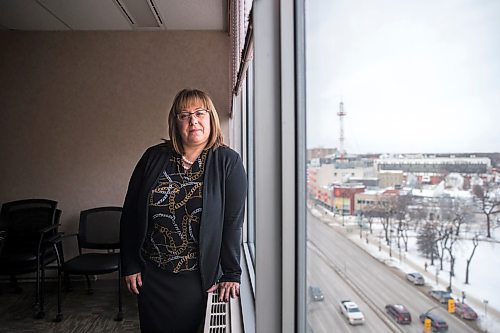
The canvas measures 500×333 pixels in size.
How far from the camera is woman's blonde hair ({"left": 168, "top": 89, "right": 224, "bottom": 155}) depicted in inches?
61.7

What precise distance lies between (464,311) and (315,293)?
60cm

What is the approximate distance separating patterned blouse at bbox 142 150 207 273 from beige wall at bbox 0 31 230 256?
249 centimetres

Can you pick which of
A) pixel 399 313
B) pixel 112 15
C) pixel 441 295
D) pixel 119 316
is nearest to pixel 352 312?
pixel 399 313

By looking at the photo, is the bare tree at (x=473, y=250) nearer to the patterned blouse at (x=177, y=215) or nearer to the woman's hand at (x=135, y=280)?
the patterned blouse at (x=177, y=215)

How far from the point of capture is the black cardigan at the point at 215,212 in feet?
4.84

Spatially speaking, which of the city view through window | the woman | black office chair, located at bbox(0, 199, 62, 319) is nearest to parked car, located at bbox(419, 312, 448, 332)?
the city view through window

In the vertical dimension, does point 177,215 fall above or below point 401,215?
below

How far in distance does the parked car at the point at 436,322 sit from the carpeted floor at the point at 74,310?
289 cm

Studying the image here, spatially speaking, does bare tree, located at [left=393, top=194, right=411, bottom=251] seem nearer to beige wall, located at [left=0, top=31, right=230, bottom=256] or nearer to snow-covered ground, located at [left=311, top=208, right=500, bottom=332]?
snow-covered ground, located at [left=311, top=208, right=500, bottom=332]

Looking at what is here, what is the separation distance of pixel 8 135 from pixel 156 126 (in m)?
1.40

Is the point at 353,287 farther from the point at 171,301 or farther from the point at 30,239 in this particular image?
the point at 30,239

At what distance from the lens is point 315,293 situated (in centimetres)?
88

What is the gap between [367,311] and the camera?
55 centimetres

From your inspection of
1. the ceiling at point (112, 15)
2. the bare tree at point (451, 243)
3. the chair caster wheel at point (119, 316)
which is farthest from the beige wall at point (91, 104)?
the bare tree at point (451, 243)
